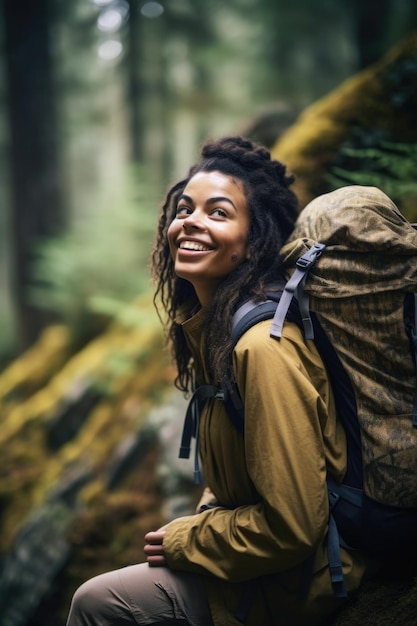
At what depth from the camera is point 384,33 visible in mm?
6820

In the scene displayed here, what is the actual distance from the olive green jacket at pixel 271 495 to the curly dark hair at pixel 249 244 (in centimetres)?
24

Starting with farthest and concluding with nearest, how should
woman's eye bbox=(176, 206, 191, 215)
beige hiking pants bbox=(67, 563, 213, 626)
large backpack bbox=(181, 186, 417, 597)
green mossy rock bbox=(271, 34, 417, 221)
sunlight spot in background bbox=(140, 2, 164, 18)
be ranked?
sunlight spot in background bbox=(140, 2, 164, 18), green mossy rock bbox=(271, 34, 417, 221), woman's eye bbox=(176, 206, 191, 215), beige hiking pants bbox=(67, 563, 213, 626), large backpack bbox=(181, 186, 417, 597)

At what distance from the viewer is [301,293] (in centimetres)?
228

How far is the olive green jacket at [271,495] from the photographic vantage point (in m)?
2.08

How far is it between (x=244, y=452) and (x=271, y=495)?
0.94ft

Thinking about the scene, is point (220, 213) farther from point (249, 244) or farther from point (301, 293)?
point (301, 293)

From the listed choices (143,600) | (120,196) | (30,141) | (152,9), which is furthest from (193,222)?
(152,9)

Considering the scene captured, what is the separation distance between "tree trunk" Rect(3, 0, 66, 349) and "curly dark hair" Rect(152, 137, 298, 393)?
738 centimetres

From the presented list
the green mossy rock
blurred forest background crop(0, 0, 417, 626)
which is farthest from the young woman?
the green mossy rock

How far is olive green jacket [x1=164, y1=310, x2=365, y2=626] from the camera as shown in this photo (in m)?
2.08

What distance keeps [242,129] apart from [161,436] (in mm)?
3972

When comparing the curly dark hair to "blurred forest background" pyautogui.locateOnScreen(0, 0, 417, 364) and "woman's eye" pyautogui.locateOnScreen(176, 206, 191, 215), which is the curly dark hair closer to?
"woman's eye" pyautogui.locateOnScreen(176, 206, 191, 215)

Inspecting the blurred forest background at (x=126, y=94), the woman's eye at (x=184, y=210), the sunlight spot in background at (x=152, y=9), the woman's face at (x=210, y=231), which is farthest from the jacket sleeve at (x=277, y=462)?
the sunlight spot in background at (x=152, y=9)

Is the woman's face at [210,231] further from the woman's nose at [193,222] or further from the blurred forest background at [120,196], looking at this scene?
the blurred forest background at [120,196]
